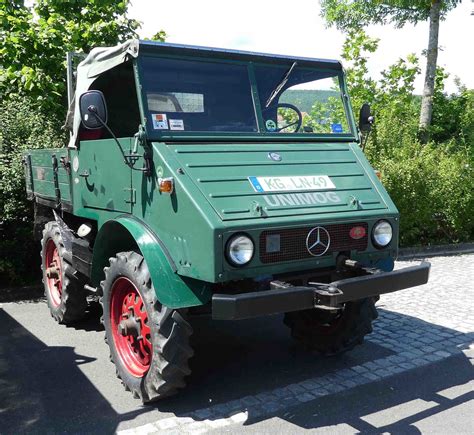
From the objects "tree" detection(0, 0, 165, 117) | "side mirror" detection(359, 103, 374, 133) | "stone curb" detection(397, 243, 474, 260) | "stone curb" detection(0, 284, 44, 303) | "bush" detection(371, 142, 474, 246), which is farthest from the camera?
"stone curb" detection(397, 243, 474, 260)

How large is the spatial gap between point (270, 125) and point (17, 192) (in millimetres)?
4378

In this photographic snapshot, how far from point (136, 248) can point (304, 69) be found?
2.12 metres

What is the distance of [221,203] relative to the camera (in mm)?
3625

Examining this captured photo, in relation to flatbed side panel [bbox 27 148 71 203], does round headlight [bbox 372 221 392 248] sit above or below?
below

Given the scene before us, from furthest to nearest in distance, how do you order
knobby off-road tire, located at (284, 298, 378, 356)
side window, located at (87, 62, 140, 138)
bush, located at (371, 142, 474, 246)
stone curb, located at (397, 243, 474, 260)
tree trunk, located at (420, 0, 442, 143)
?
tree trunk, located at (420, 0, 442, 143) → stone curb, located at (397, 243, 474, 260) → bush, located at (371, 142, 474, 246) → knobby off-road tire, located at (284, 298, 378, 356) → side window, located at (87, 62, 140, 138)

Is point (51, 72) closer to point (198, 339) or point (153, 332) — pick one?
point (198, 339)

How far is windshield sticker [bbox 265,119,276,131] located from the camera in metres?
4.51

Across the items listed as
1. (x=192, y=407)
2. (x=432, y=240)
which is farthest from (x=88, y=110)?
(x=432, y=240)

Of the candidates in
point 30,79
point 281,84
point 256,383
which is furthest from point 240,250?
point 30,79

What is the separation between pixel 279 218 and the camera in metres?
3.71

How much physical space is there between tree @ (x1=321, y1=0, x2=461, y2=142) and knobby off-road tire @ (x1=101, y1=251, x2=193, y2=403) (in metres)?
11.0

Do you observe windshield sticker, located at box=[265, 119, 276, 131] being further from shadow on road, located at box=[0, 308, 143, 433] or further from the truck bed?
shadow on road, located at box=[0, 308, 143, 433]

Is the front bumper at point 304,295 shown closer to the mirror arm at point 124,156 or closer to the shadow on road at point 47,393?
the mirror arm at point 124,156

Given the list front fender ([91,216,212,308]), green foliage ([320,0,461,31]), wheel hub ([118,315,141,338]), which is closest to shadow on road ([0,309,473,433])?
wheel hub ([118,315,141,338])
